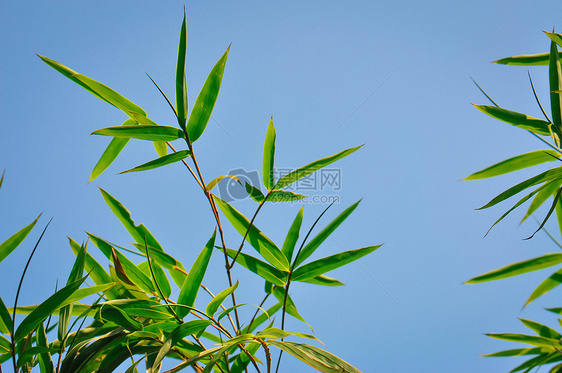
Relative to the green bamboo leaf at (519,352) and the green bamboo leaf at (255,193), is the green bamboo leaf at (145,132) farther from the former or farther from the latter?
the green bamboo leaf at (519,352)

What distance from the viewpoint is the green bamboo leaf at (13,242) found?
29.8 inches

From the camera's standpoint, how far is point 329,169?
1.07 meters

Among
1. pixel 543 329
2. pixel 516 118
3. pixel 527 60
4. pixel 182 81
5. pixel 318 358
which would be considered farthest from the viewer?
pixel 543 329

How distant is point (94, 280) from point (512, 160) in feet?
3.46

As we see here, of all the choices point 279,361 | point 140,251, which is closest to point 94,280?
point 140,251

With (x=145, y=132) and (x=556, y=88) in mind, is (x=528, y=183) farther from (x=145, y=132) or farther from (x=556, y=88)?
(x=145, y=132)

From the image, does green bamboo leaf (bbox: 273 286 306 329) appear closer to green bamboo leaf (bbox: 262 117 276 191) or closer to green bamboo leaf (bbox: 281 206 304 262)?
green bamboo leaf (bbox: 281 206 304 262)

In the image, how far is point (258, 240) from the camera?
81 cm

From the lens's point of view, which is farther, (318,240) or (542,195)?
(542,195)

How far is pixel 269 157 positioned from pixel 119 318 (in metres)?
0.45

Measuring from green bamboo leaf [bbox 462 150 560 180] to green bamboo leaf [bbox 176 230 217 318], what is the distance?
0.66 metres

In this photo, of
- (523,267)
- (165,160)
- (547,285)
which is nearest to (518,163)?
(523,267)

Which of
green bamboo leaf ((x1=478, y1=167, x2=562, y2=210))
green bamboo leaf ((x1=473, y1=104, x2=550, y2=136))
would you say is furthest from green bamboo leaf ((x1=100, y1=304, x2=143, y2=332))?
green bamboo leaf ((x1=473, y1=104, x2=550, y2=136))

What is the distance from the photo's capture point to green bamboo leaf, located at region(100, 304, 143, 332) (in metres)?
0.70
